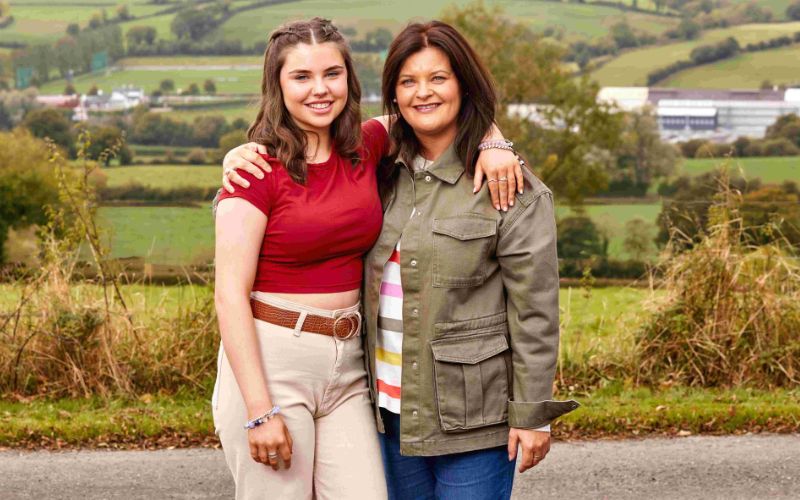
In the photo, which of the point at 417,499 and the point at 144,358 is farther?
the point at 144,358

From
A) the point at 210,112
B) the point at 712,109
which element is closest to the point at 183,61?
the point at 210,112

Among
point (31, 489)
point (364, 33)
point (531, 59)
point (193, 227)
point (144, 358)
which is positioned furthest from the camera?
point (364, 33)

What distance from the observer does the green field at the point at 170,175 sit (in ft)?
116

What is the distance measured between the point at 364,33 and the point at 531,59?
12577 millimetres

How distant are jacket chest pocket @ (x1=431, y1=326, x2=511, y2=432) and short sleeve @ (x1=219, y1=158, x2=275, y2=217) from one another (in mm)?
584

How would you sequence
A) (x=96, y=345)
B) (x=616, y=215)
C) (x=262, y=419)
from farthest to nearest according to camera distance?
(x=616, y=215) < (x=96, y=345) < (x=262, y=419)

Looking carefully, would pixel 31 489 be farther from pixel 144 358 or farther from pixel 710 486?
pixel 710 486

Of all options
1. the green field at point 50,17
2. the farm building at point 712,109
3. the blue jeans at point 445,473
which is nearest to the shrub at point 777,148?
the farm building at point 712,109

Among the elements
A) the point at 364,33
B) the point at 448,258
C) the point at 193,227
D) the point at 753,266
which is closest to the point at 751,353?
the point at 753,266

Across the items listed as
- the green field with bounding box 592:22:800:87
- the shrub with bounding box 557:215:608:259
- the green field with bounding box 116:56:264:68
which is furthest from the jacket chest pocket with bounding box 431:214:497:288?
the green field with bounding box 592:22:800:87

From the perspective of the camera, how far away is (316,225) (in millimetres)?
2836

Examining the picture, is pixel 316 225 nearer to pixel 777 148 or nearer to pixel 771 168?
pixel 771 168

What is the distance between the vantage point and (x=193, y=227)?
89.4ft

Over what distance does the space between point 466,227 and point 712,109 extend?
4267cm
